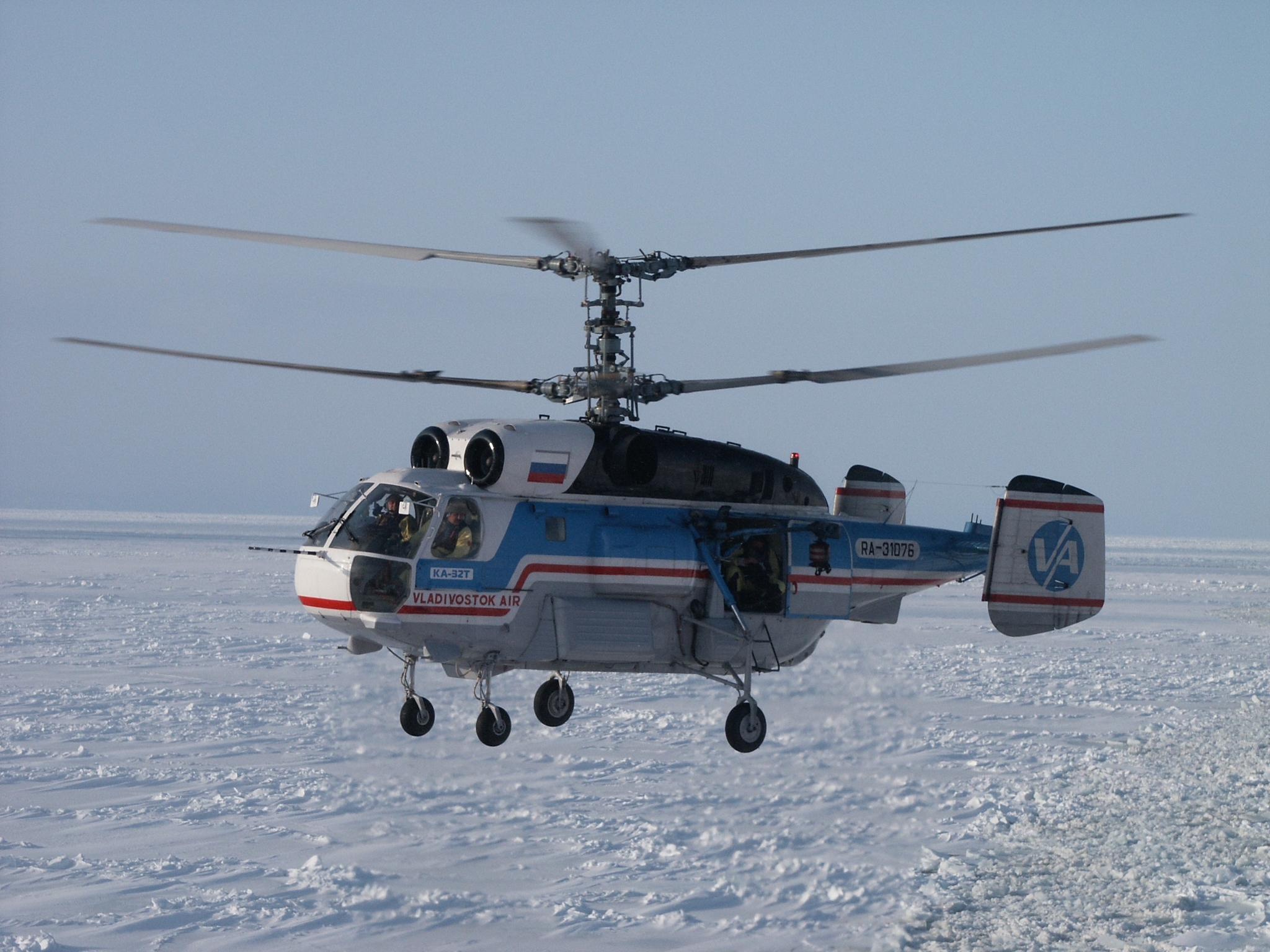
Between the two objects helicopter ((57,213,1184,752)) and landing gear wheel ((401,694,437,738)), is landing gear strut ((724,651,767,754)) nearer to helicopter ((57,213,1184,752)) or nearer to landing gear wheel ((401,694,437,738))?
helicopter ((57,213,1184,752))

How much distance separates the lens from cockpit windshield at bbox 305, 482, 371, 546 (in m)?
13.0

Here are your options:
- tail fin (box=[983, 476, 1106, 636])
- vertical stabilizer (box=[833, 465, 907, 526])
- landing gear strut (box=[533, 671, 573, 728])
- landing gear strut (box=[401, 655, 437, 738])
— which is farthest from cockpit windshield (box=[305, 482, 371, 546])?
tail fin (box=[983, 476, 1106, 636])

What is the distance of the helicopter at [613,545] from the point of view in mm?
12750

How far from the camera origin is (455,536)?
12.9 metres

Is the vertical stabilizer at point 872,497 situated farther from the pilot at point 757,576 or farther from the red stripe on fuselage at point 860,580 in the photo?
the pilot at point 757,576

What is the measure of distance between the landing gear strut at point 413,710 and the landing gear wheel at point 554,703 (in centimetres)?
126

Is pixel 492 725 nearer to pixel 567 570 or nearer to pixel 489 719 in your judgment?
pixel 489 719

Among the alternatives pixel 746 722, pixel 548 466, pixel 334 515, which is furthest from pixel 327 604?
pixel 746 722

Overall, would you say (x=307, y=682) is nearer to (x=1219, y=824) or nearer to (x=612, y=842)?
(x=612, y=842)

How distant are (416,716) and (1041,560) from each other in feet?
24.8

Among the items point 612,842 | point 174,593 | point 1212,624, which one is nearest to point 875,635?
point 612,842

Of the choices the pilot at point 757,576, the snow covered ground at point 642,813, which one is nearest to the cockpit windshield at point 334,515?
the pilot at point 757,576

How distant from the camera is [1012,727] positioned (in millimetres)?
33094

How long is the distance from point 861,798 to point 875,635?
38.7 ft
